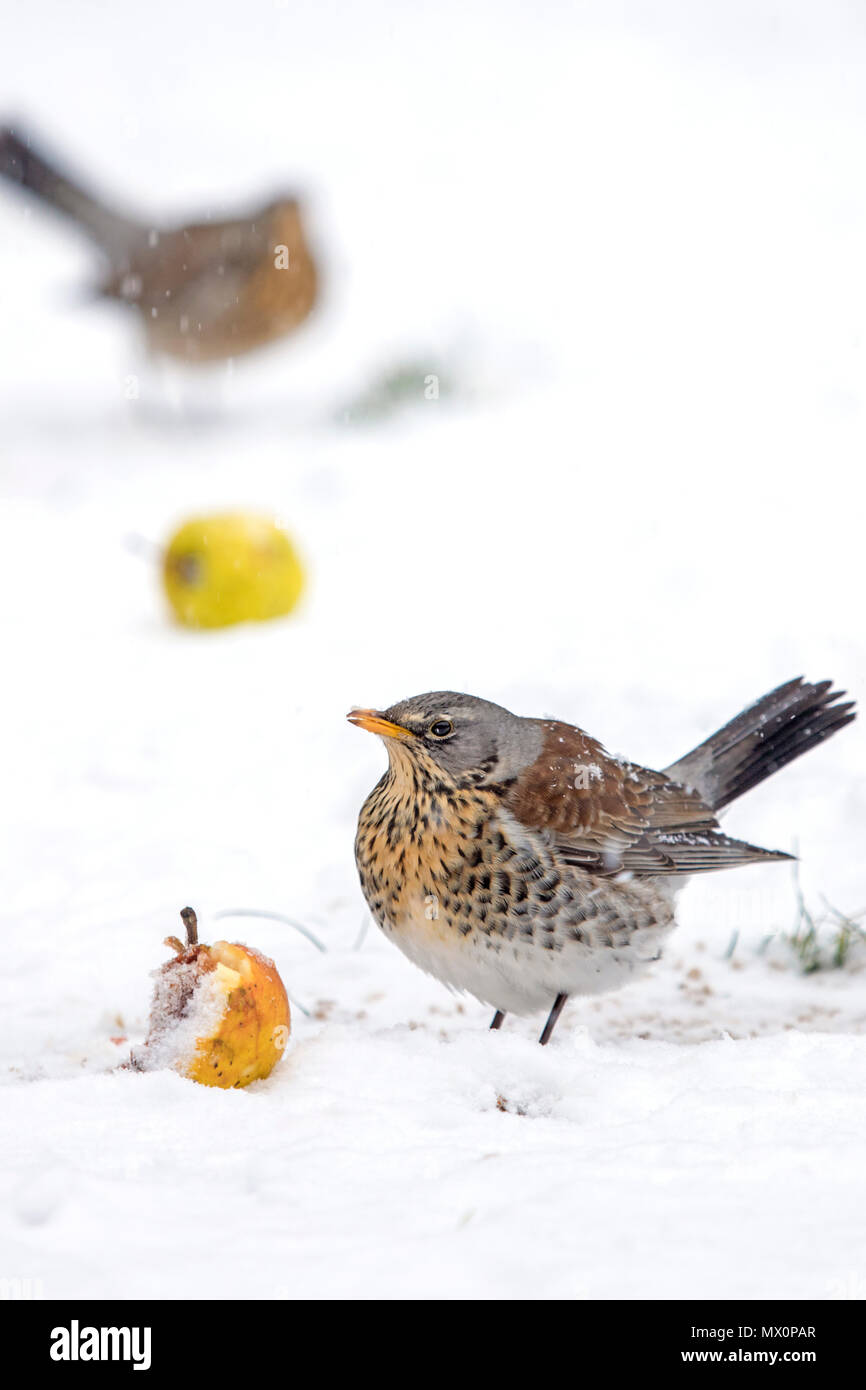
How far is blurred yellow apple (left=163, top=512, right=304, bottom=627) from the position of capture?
603cm

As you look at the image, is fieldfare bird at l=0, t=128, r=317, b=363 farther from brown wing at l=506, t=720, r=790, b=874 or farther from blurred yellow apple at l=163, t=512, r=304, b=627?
brown wing at l=506, t=720, r=790, b=874

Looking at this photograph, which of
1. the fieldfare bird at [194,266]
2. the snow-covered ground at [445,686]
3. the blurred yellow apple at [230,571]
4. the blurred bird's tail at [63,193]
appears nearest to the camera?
the snow-covered ground at [445,686]

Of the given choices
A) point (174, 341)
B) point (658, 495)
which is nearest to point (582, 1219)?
point (658, 495)

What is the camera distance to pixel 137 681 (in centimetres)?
593

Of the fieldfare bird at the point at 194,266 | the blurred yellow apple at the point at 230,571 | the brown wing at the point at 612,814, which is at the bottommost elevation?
the brown wing at the point at 612,814

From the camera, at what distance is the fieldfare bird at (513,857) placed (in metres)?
3.32

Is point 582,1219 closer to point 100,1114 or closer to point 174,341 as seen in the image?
point 100,1114

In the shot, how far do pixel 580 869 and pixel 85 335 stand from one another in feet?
28.7

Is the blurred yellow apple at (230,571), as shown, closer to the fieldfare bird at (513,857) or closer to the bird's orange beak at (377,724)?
the fieldfare bird at (513,857)

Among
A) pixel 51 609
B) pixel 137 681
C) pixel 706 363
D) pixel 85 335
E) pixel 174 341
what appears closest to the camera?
pixel 137 681

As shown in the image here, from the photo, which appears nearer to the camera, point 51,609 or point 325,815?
point 325,815

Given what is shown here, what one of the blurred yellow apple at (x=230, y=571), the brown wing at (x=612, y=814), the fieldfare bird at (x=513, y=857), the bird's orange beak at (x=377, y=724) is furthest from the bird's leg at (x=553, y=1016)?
the blurred yellow apple at (x=230, y=571)

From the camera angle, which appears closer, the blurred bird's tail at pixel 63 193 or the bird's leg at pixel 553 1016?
the bird's leg at pixel 553 1016

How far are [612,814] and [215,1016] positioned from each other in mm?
1228
